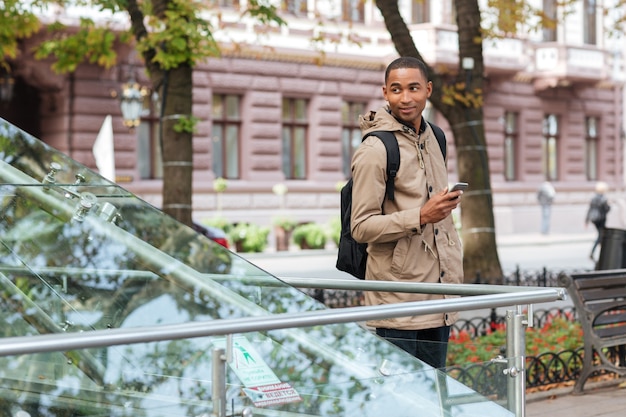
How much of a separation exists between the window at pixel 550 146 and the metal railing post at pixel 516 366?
33718mm

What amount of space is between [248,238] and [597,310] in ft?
61.8

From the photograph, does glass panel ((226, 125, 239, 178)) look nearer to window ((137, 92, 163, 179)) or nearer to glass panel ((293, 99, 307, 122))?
glass panel ((293, 99, 307, 122))

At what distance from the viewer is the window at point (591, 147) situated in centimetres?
3944

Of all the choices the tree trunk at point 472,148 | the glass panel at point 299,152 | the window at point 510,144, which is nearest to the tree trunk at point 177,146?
the tree trunk at point 472,148

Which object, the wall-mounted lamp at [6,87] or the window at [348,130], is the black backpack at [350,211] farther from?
the window at [348,130]

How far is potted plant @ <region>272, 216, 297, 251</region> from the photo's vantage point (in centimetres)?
2811

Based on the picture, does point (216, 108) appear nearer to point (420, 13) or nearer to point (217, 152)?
point (217, 152)

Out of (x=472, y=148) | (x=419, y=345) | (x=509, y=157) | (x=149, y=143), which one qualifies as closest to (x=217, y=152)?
(x=149, y=143)

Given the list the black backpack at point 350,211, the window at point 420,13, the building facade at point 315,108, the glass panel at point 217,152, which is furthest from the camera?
the window at point 420,13

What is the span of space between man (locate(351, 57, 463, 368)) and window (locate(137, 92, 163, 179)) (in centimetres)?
2289

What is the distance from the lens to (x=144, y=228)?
14.7 ft

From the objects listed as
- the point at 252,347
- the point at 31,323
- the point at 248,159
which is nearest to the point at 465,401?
the point at 252,347

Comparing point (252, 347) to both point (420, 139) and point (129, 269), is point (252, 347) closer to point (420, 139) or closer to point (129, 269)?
point (129, 269)

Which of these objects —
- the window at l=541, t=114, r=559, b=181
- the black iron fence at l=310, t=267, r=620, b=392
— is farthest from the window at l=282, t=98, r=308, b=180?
the black iron fence at l=310, t=267, r=620, b=392
